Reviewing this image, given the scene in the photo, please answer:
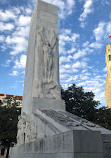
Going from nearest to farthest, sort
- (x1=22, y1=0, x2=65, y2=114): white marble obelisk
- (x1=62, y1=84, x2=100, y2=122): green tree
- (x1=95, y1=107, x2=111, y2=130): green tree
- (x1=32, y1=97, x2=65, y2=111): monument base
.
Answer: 1. (x1=32, y1=97, x2=65, y2=111): monument base
2. (x1=22, y1=0, x2=65, y2=114): white marble obelisk
3. (x1=95, y1=107, x2=111, y2=130): green tree
4. (x1=62, y1=84, x2=100, y2=122): green tree

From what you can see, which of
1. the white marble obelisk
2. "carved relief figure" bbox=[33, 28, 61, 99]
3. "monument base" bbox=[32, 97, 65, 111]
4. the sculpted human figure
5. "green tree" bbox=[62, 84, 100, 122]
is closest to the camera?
"monument base" bbox=[32, 97, 65, 111]

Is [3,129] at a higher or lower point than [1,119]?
lower

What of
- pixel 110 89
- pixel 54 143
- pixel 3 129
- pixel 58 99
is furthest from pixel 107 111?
pixel 110 89

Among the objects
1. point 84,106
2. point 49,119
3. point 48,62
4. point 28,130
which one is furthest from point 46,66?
point 84,106

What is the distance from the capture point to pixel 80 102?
20.5 meters

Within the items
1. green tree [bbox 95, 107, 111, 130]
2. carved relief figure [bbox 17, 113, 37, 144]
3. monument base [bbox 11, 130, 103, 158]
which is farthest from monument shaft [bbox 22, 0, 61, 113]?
green tree [bbox 95, 107, 111, 130]

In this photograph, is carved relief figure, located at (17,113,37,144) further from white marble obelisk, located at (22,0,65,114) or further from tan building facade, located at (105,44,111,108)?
tan building facade, located at (105,44,111,108)

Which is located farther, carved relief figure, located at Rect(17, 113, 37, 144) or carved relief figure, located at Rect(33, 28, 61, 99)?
carved relief figure, located at Rect(33, 28, 61, 99)

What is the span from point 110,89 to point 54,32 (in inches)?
1703

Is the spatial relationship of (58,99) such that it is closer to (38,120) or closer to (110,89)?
(38,120)

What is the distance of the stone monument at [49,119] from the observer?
4055mm

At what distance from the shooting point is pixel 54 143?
495 centimetres

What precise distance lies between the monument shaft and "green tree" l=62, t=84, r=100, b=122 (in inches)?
402

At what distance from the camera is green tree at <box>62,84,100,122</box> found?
19.5m
